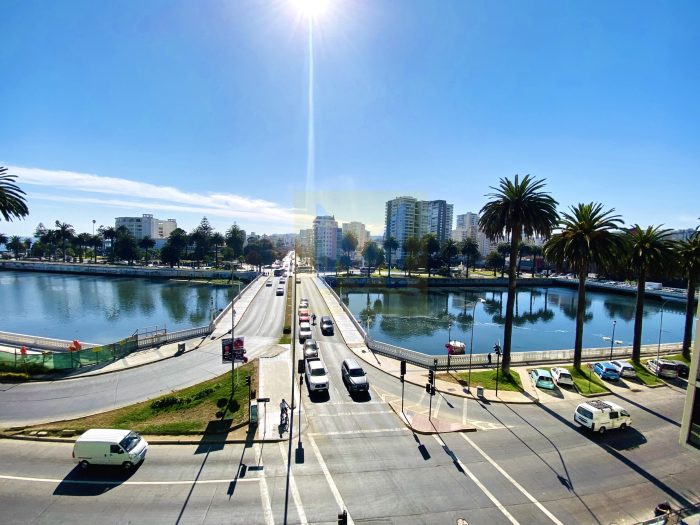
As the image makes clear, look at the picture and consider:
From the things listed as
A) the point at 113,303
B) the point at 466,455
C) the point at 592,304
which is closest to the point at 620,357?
the point at 466,455

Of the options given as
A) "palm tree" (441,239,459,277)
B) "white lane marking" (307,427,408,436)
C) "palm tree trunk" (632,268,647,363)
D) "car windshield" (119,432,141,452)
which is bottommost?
"white lane marking" (307,427,408,436)

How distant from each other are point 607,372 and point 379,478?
88.8 ft

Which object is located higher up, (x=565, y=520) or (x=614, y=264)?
(x=614, y=264)

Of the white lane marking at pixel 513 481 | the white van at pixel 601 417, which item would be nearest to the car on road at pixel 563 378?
the white van at pixel 601 417

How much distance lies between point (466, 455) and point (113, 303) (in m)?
90.6

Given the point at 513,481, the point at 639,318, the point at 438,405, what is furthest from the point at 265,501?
the point at 639,318

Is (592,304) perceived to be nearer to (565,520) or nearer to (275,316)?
(275,316)

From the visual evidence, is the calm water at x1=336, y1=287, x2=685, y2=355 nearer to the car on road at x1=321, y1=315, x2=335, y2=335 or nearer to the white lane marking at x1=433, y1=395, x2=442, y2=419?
the car on road at x1=321, y1=315, x2=335, y2=335

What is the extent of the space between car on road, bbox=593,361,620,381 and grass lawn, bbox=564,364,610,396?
0.47 meters

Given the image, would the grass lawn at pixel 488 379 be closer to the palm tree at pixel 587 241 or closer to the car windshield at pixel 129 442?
the palm tree at pixel 587 241

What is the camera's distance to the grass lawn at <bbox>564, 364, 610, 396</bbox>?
2981 centimetres

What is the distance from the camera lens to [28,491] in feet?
50.9

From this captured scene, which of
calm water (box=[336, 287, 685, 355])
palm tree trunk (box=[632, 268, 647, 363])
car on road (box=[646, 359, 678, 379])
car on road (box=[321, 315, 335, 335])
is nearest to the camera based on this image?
car on road (box=[646, 359, 678, 379])

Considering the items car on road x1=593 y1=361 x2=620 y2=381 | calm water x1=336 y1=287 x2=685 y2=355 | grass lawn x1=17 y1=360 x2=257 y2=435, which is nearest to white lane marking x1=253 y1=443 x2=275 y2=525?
grass lawn x1=17 y1=360 x2=257 y2=435
